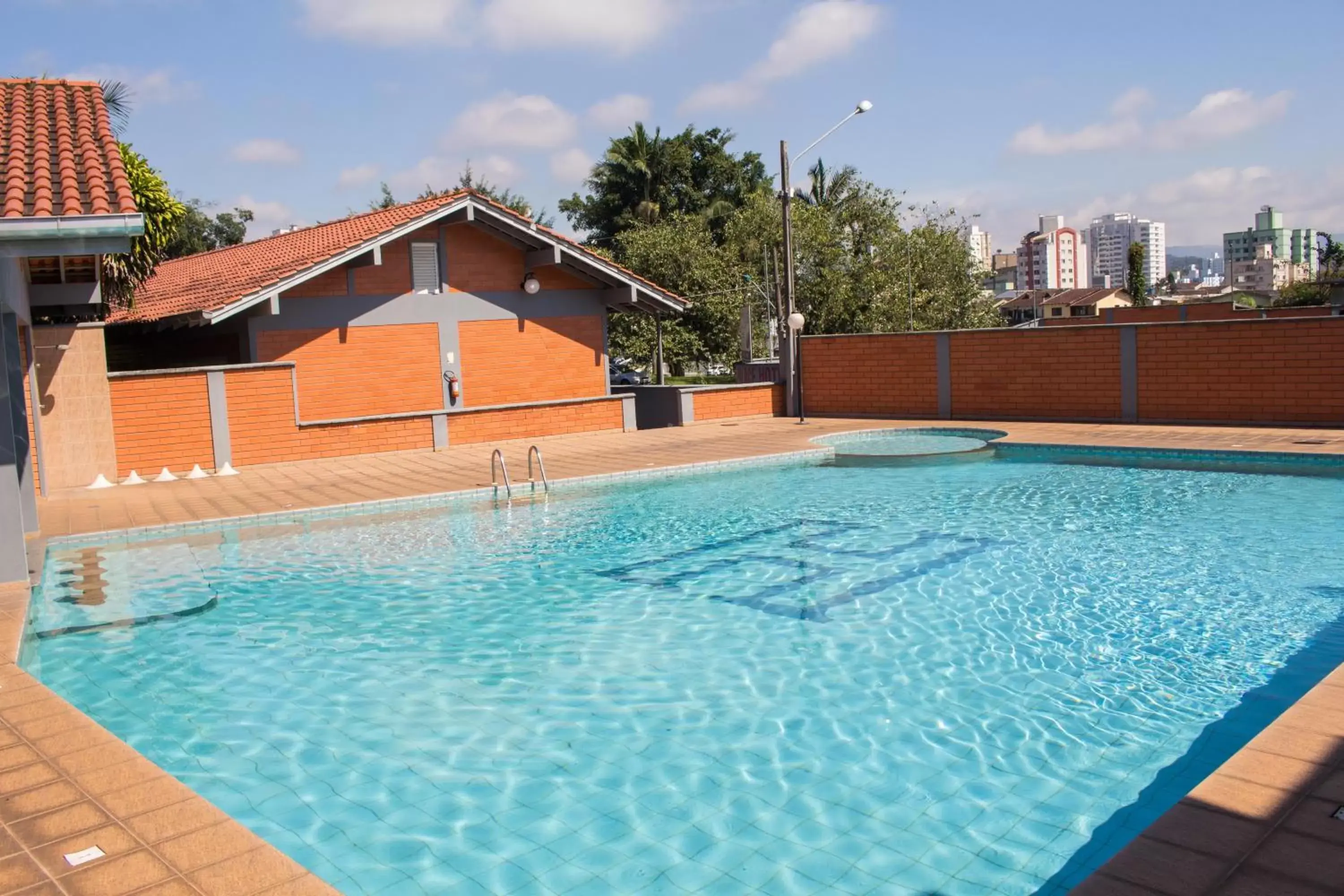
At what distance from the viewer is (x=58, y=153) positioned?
8172 millimetres

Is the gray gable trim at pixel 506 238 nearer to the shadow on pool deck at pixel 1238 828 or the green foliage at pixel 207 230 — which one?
the shadow on pool deck at pixel 1238 828

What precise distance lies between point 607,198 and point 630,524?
42460 millimetres

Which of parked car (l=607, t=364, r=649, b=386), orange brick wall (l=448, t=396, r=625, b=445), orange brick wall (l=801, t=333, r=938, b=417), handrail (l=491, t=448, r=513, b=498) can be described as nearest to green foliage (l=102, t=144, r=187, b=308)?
orange brick wall (l=448, t=396, r=625, b=445)

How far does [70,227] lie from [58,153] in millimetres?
2018

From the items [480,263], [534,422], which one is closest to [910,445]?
[534,422]

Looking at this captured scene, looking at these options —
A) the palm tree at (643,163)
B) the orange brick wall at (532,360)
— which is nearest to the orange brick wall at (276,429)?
the orange brick wall at (532,360)

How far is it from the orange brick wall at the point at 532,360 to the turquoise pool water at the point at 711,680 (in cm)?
917

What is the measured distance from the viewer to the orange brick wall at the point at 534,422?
20.3 m

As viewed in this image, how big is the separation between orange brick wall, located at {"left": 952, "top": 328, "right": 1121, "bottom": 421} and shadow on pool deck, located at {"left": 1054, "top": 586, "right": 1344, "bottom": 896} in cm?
1522

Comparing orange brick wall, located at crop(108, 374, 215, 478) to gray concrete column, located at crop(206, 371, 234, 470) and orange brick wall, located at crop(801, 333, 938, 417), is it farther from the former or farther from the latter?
orange brick wall, located at crop(801, 333, 938, 417)

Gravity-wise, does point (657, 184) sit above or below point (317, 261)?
above

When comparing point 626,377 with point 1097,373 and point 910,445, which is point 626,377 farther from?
point 1097,373

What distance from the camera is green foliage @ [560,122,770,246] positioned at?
52688 millimetres

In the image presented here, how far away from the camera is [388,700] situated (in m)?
6.98
